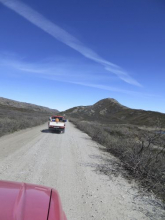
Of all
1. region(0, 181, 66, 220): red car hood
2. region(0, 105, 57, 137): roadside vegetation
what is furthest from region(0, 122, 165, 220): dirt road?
region(0, 105, 57, 137): roadside vegetation

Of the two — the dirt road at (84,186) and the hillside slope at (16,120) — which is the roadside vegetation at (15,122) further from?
the dirt road at (84,186)

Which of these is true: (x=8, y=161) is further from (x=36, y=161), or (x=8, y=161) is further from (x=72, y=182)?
(x=72, y=182)

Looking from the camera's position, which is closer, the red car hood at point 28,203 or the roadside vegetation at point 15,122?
the red car hood at point 28,203

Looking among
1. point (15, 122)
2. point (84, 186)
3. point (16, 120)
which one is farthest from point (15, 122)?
point (84, 186)

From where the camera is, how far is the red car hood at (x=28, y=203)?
1.84m

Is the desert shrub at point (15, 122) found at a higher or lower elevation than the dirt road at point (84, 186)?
higher

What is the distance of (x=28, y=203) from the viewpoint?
2.10 metres

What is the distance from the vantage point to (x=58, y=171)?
21.5 feet

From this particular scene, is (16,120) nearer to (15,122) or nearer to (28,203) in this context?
(15,122)

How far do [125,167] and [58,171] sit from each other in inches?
111

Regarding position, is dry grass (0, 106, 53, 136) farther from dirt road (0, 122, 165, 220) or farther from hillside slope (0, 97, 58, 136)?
dirt road (0, 122, 165, 220)

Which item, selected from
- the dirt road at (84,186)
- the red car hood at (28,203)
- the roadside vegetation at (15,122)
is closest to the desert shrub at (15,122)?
the roadside vegetation at (15,122)

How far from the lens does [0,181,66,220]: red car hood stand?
72.4 inches

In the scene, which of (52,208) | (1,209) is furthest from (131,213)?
(1,209)
